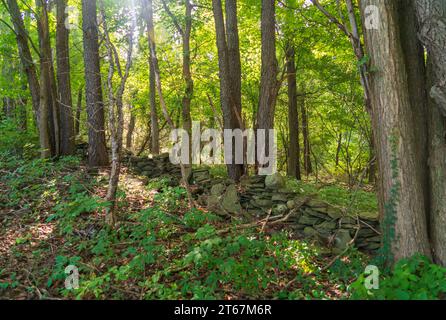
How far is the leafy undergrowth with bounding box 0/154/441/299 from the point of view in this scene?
3928 mm

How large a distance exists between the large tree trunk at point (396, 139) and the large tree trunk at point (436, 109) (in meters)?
0.16

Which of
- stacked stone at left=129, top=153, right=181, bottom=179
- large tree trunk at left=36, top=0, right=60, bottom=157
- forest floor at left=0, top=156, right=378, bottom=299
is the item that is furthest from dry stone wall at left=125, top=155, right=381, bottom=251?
large tree trunk at left=36, top=0, right=60, bottom=157

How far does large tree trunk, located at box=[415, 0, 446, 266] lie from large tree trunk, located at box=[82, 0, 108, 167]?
6.79 m

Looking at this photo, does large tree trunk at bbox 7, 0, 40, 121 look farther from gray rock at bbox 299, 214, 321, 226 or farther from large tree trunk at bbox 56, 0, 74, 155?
gray rock at bbox 299, 214, 321, 226

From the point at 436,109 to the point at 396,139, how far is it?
76 cm

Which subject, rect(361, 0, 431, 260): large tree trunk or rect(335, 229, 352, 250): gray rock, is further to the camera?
rect(335, 229, 352, 250): gray rock

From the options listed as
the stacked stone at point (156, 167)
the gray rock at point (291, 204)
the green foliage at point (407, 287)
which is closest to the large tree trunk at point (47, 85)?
the stacked stone at point (156, 167)

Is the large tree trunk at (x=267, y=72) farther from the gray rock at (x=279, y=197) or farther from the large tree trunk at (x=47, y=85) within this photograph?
the large tree trunk at (x=47, y=85)

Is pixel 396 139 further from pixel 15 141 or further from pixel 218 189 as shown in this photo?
→ pixel 15 141

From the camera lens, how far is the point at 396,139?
4.29m

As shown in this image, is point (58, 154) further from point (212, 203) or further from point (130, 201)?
point (212, 203)

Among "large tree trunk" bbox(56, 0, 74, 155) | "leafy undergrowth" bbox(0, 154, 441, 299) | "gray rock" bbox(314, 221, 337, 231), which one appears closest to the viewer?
"leafy undergrowth" bbox(0, 154, 441, 299)

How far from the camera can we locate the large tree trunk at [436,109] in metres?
4.14

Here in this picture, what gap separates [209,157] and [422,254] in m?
18.7
